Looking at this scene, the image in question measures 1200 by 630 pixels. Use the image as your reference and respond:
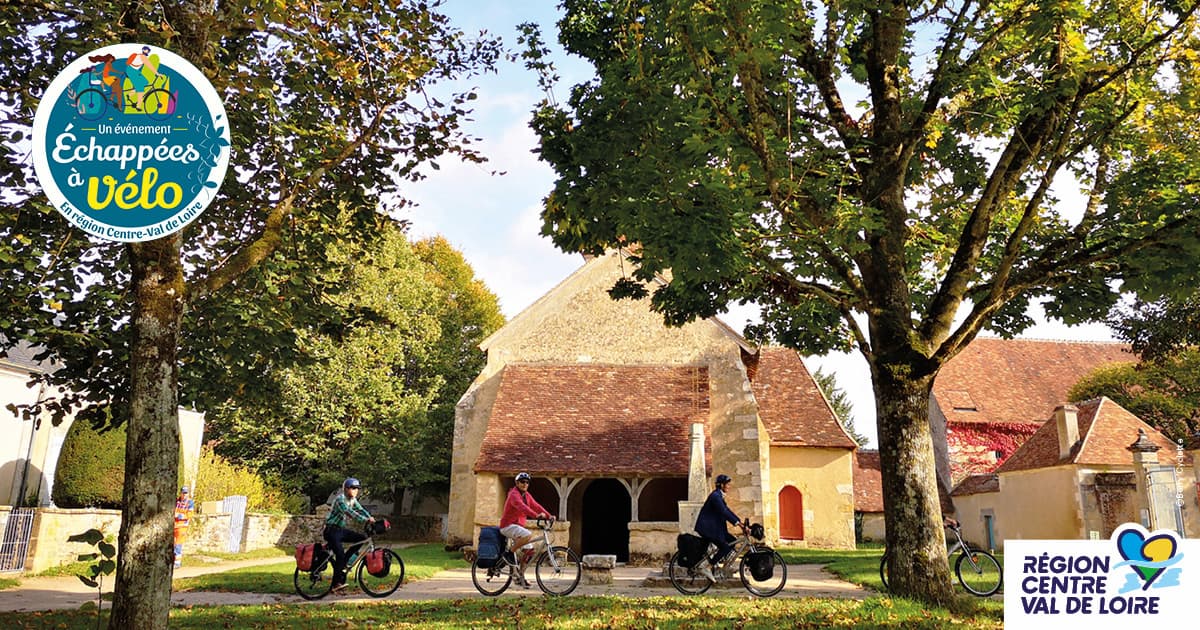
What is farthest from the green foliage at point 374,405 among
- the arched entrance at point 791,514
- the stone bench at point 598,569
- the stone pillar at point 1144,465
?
the stone pillar at point 1144,465

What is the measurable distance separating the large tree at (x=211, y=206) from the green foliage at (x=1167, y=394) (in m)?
29.1

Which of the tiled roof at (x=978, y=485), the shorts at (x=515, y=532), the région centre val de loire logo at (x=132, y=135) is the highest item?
the région centre val de loire logo at (x=132, y=135)

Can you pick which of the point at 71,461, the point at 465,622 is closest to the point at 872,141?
the point at 465,622

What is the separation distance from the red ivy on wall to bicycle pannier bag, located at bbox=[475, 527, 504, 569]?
27.4 metres

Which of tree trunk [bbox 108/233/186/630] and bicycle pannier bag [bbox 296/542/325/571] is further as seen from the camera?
bicycle pannier bag [bbox 296/542/325/571]

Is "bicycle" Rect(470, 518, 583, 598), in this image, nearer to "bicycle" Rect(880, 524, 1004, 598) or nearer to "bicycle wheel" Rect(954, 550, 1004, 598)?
"bicycle" Rect(880, 524, 1004, 598)

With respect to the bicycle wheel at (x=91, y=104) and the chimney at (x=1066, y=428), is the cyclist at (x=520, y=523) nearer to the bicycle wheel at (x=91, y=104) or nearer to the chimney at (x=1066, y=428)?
the bicycle wheel at (x=91, y=104)

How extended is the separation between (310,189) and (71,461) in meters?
13.1

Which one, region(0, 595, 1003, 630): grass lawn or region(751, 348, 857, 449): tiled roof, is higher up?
region(751, 348, 857, 449): tiled roof

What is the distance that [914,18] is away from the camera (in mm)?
9664

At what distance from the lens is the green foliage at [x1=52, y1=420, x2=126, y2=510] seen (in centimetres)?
1684

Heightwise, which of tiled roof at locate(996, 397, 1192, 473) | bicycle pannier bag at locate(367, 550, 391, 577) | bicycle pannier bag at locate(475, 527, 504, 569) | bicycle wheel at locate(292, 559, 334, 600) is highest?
tiled roof at locate(996, 397, 1192, 473)

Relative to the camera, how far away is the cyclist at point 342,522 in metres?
10.7

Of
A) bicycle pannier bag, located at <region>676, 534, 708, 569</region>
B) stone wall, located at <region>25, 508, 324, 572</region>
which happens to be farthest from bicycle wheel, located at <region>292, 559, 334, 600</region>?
bicycle pannier bag, located at <region>676, 534, 708, 569</region>
